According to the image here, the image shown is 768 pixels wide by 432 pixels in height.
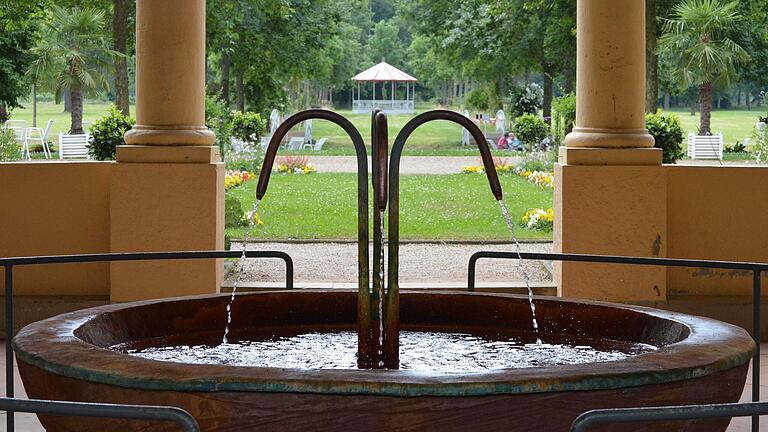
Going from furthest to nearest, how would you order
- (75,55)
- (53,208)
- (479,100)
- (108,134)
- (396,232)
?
(479,100)
(75,55)
(108,134)
(53,208)
(396,232)

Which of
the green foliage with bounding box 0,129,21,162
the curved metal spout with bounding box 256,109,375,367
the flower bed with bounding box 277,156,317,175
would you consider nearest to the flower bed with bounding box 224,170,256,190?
the flower bed with bounding box 277,156,317,175

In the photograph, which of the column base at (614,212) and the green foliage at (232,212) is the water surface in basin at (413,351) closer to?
the column base at (614,212)

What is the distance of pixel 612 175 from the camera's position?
9414 millimetres

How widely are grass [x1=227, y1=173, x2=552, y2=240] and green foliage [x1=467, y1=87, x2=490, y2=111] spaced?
33.2 metres

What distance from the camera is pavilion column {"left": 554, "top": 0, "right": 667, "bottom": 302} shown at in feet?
30.9

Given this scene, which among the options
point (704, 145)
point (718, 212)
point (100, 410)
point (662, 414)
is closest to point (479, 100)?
point (704, 145)

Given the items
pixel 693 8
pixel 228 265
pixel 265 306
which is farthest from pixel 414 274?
pixel 693 8

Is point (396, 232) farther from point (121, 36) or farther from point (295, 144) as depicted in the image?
point (295, 144)

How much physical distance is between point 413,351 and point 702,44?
1337 inches

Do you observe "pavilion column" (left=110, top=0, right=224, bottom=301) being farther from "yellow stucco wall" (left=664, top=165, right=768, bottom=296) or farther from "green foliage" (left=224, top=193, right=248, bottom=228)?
"green foliage" (left=224, top=193, right=248, bottom=228)

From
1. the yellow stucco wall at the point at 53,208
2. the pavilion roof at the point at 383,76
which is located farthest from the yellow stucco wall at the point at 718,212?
the pavilion roof at the point at 383,76

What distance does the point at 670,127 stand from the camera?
40.1 ft

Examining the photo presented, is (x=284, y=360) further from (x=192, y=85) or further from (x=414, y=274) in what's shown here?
(x=414, y=274)

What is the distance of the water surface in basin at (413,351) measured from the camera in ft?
14.1
